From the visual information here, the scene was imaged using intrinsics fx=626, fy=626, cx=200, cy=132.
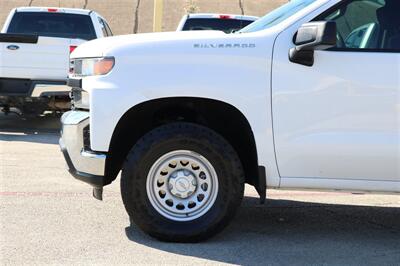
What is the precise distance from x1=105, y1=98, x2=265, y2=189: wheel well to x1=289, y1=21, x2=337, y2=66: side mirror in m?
0.62

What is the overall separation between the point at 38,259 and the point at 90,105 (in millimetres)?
1192

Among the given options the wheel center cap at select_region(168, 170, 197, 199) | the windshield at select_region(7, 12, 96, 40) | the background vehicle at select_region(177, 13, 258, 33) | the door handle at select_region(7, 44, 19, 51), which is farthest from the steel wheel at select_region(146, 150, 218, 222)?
the windshield at select_region(7, 12, 96, 40)

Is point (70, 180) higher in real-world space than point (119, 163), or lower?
lower

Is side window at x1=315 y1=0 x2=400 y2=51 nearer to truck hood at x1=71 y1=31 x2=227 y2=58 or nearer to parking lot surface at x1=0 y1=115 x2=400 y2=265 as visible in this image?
truck hood at x1=71 y1=31 x2=227 y2=58

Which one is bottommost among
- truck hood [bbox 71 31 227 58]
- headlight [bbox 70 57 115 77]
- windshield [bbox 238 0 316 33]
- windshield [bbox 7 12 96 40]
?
windshield [bbox 7 12 96 40]

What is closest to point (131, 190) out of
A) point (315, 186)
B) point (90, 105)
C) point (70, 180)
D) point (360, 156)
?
point (90, 105)

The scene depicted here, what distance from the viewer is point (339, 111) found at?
469 cm

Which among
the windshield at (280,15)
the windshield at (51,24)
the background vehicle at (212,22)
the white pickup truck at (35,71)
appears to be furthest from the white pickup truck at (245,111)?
the windshield at (51,24)

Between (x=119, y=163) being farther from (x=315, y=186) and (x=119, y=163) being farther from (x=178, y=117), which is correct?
(x=315, y=186)

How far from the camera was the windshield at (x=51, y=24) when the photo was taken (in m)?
11.4

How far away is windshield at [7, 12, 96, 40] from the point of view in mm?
11422

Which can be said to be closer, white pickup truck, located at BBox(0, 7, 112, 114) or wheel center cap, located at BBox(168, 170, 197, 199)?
wheel center cap, located at BBox(168, 170, 197, 199)

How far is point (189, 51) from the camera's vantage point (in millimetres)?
4707

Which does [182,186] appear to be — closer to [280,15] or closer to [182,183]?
[182,183]
